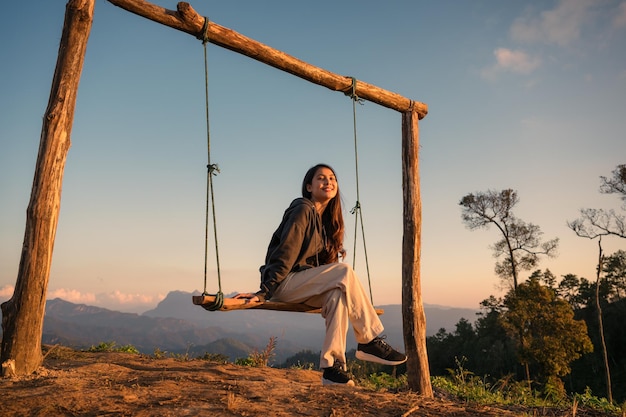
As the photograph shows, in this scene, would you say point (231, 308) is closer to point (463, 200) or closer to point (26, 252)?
point (26, 252)

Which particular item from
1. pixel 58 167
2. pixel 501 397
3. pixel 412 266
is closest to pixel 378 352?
pixel 412 266

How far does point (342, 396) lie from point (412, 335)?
2001 mm

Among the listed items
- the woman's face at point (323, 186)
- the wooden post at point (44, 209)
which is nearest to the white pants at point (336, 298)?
the woman's face at point (323, 186)

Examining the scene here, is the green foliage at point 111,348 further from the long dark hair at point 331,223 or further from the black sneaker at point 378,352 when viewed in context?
the black sneaker at point 378,352

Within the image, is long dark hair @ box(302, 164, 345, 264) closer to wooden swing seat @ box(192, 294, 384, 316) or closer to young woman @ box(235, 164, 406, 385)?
young woman @ box(235, 164, 406, 385)

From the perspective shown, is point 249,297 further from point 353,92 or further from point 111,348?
point 111,348

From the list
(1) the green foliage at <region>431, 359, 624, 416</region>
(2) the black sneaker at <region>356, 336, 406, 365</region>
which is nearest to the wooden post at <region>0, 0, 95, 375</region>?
(2) the black sneaker at <region>356, 336, 406, 365</region>

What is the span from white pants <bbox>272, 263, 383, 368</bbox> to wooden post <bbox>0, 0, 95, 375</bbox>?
2.00 metres

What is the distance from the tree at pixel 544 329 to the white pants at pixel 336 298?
19.6 m

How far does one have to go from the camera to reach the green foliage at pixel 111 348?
7.83m

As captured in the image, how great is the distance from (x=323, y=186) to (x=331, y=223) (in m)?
0.43

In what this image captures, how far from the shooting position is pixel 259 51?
5289mm

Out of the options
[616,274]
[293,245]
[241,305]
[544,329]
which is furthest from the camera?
[616,274]

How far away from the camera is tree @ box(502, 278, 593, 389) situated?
21672 mm
